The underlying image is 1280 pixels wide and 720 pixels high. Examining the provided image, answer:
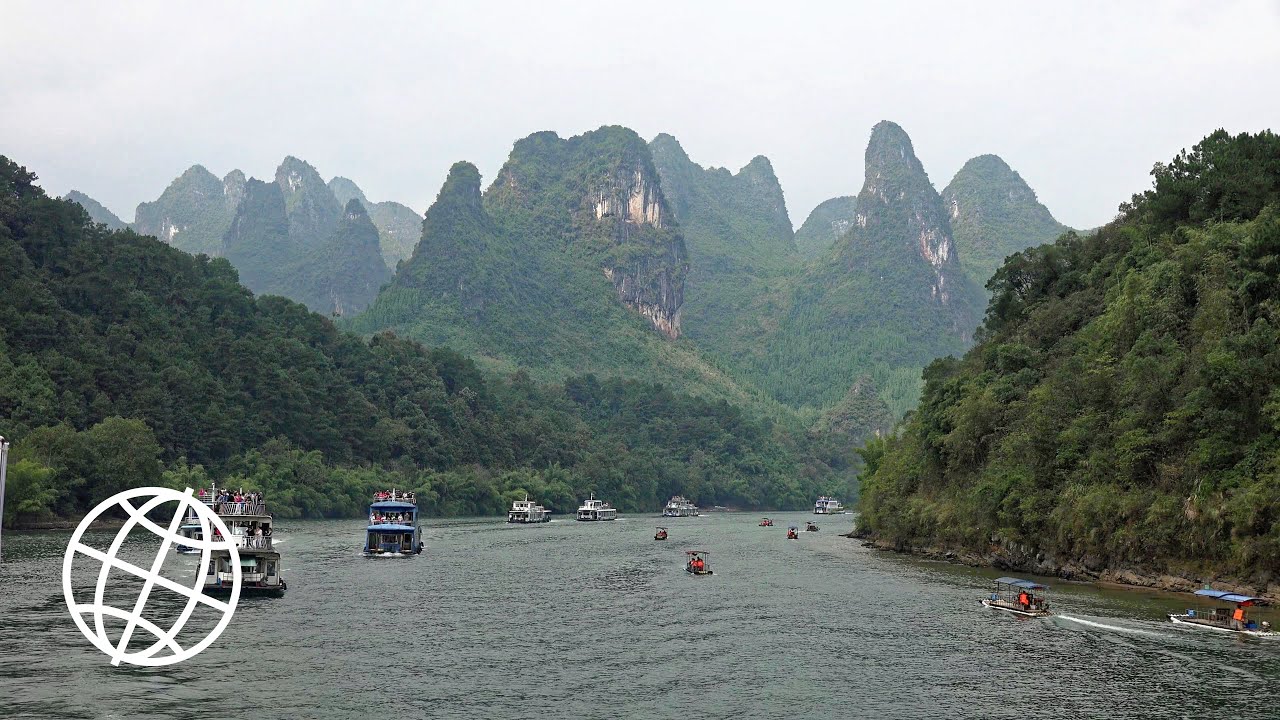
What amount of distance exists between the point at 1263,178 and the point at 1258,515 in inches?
1504

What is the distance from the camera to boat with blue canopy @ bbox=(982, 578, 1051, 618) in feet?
204

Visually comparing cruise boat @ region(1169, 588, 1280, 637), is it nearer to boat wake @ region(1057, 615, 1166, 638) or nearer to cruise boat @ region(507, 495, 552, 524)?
boat wake @ region(1057, 615, 1166, 638)

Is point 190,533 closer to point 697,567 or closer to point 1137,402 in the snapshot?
point 697,567

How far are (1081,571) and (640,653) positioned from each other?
127ft

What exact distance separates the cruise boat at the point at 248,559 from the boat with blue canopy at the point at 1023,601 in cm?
4029

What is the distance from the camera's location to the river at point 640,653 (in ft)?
137

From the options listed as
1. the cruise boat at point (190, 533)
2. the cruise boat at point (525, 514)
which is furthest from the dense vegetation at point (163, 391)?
the cruise boat at point (525, 514)

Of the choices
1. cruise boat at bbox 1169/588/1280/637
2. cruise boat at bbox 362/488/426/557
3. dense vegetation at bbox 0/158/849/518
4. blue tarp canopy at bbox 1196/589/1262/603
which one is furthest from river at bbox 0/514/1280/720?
dense vegetation at bbox 0/158/849/518

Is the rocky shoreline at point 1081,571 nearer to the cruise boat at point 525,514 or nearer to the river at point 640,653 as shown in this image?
the river at point 640,653

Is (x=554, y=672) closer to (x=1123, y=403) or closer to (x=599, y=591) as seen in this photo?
(x=599, y=591)

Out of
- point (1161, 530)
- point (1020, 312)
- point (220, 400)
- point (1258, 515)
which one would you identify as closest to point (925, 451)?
point (1020, 312)

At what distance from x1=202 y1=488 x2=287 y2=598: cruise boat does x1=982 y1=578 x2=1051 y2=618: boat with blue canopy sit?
40287mm

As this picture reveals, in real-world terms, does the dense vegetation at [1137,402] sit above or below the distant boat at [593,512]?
above

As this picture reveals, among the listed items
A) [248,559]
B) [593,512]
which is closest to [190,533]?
[248,559]
